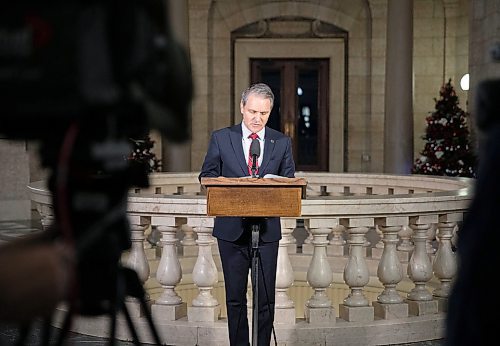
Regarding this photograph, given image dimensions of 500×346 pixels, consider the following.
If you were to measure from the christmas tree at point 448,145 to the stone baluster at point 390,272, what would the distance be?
8067mm

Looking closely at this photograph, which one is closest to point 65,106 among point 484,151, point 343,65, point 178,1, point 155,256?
point 484,151

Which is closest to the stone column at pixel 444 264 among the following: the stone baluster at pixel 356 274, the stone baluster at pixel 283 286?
the stone baluster at pixel 356 274

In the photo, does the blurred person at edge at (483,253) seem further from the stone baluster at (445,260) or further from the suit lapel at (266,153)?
the stone baluster at (445,260)

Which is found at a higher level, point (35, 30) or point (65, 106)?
point (35, 30)

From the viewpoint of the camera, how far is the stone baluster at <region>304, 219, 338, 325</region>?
234 inches

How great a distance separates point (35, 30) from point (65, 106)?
171mm

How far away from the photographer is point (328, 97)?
18203 millimetres

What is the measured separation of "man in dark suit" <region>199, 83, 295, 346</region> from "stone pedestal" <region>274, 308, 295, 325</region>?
69 cm

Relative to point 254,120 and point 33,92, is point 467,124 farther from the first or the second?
point 33,92

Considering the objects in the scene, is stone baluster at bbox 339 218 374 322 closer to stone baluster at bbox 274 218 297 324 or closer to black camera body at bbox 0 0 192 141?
stone baluster at bbox 274 218 297 324

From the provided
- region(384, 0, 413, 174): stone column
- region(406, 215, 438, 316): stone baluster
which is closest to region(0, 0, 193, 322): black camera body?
region(406, 215, 438, 316): stone baluster

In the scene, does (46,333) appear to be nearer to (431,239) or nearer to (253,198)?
(253,198)

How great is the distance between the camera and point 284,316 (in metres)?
5.90

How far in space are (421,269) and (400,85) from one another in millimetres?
9069
